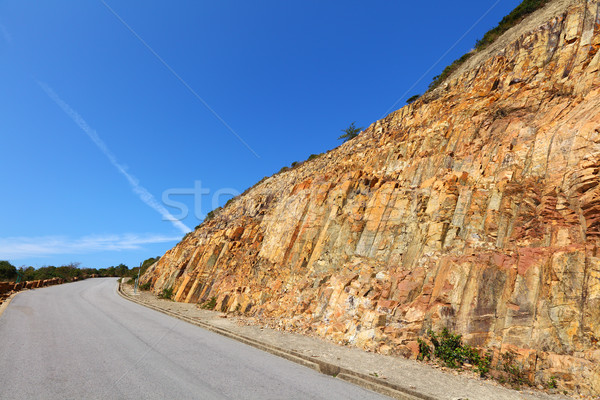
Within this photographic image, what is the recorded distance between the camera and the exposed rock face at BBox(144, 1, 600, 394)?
8.24 metres

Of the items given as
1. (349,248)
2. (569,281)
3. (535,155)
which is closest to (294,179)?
(349,248)

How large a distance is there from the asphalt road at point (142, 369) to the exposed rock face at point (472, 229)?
4.06 metres

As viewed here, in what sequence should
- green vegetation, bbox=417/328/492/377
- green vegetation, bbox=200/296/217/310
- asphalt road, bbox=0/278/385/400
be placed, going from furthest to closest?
1. green vegetation, bbox=200/296/217/310
2. green vegetation, bbox=417/328/492/377
3. asphalt road, bbox=0/278/385/400

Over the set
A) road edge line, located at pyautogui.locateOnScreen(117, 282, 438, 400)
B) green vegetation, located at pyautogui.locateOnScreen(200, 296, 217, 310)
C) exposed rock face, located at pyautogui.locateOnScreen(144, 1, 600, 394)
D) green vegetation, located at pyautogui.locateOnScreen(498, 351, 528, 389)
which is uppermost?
exposed rock face, located at pyautogui.locateOnScreen(144, 1, 600, 394)

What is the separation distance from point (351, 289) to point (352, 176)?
32.1ft

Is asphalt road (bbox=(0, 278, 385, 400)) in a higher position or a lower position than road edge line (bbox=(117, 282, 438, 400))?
lower

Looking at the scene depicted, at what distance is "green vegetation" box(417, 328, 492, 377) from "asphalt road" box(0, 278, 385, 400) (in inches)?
132

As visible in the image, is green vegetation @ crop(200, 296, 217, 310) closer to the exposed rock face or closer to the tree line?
the exposed rock face

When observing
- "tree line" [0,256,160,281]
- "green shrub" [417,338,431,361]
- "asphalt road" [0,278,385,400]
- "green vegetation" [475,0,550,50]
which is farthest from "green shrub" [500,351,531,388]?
"tree line" [0,256,160,281]

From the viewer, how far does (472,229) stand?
463 inches

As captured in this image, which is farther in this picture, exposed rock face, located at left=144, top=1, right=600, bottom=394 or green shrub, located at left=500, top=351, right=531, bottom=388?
exposed rock face, located at left=144, top=1, right=600, bottom=394

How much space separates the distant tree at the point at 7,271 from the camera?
147 feet

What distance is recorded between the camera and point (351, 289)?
13633 millimetres

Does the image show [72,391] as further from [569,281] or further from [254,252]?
[254,252]
